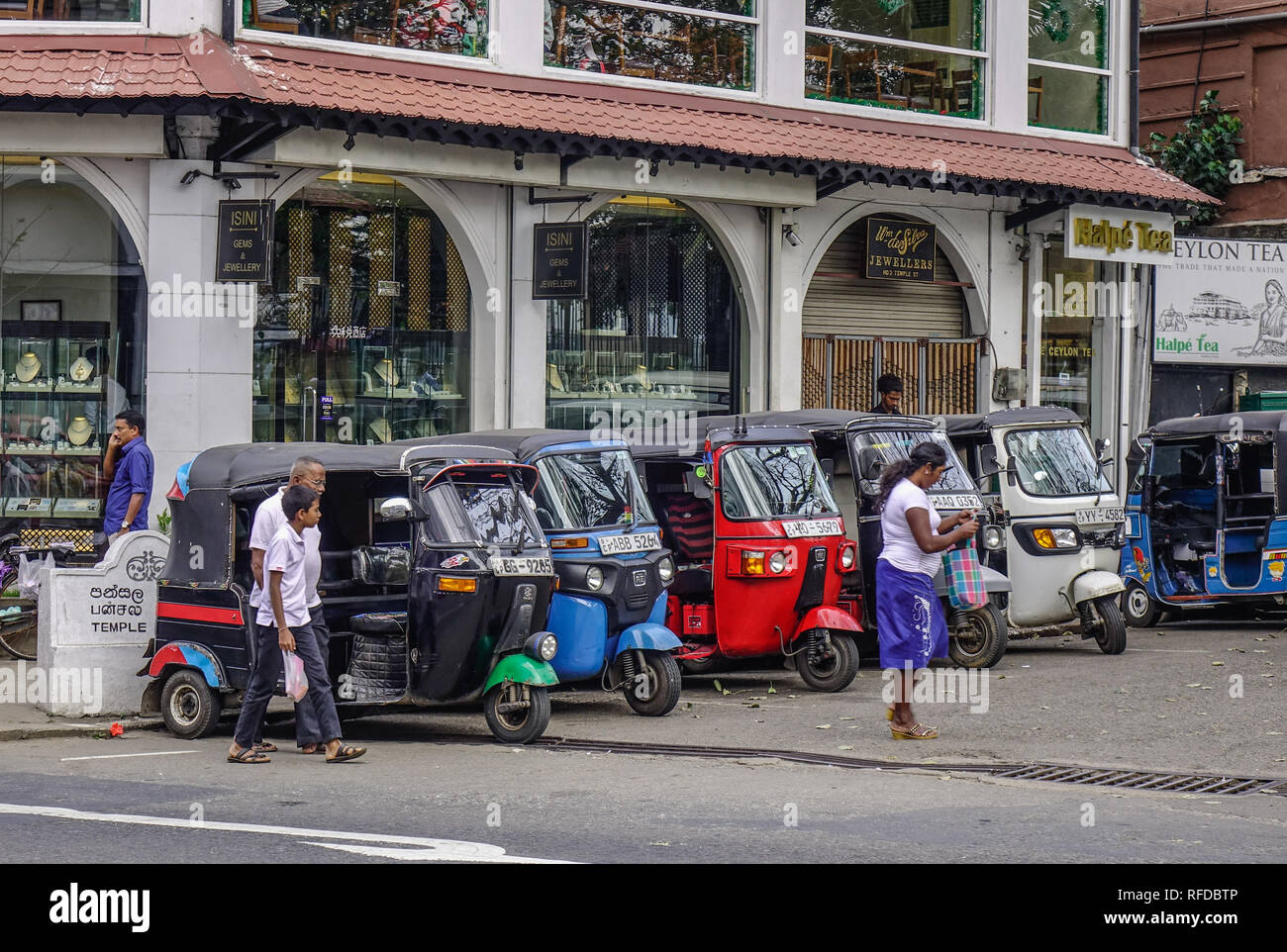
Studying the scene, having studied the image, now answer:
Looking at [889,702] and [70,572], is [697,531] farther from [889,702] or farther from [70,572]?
[70,572]

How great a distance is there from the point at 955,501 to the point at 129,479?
6.56 metres

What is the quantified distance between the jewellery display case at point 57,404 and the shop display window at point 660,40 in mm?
5625

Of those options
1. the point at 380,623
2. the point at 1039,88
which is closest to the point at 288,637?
the point at 380,623

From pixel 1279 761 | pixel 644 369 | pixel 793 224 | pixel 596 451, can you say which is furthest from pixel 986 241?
pixel 1279 761

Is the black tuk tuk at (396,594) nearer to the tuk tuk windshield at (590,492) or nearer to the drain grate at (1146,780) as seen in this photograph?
the tuk tuk windshield at (590,492)

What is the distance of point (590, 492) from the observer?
12.3 meters

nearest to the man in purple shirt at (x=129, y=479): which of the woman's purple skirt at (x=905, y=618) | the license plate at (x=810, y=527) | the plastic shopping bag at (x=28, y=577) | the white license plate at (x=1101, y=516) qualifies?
the plastic shopping bag at (x=28, y=577)

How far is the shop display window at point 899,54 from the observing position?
2053 centimetres

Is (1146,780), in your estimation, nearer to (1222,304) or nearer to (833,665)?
(833,665)

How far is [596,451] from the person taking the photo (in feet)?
40.9

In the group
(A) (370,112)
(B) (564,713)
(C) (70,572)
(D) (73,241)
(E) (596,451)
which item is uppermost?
(A) (370,112)

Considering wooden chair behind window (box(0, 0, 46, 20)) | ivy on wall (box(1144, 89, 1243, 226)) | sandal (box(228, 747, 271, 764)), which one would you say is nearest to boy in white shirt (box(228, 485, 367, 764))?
sandal (box(228, 747, 271, 764))

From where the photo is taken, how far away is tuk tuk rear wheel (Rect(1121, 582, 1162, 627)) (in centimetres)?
1791

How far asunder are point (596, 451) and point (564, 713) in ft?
6.12
